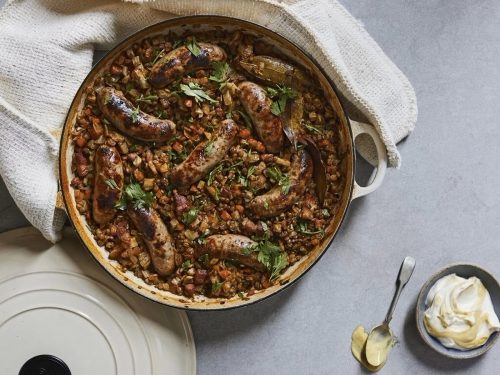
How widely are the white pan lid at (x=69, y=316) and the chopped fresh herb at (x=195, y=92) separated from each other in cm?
89

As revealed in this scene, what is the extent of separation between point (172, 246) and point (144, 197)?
0.88 feet

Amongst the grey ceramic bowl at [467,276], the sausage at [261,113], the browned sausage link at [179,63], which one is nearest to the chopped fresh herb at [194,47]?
the browned sausage link at [179,63]

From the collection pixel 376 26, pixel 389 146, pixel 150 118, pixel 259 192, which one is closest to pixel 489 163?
pixel 389 146

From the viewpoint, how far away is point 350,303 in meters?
3.37

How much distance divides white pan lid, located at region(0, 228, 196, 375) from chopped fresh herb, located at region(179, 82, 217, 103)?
2.94 feet

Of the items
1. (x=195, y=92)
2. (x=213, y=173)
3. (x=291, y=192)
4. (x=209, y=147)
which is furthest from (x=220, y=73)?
(x=291, y=192)

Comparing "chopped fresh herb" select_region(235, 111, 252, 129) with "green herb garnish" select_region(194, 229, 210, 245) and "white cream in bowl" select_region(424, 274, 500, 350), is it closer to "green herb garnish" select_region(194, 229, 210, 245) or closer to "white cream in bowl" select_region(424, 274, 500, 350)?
"green herb garnish" select_region(194, 229, 210, 245)

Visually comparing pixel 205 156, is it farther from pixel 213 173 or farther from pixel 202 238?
pixel 202 238

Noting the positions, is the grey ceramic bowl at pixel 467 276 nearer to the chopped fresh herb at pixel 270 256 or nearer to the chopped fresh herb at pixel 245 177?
the chopped fresh herb at pixel 270 256

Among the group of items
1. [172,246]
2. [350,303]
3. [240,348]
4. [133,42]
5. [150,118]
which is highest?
[133,42]

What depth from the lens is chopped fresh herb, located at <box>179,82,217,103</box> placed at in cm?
302

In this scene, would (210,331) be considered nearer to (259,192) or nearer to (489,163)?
(259,192)

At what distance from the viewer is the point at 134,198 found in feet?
9.91

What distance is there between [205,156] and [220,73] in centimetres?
40
